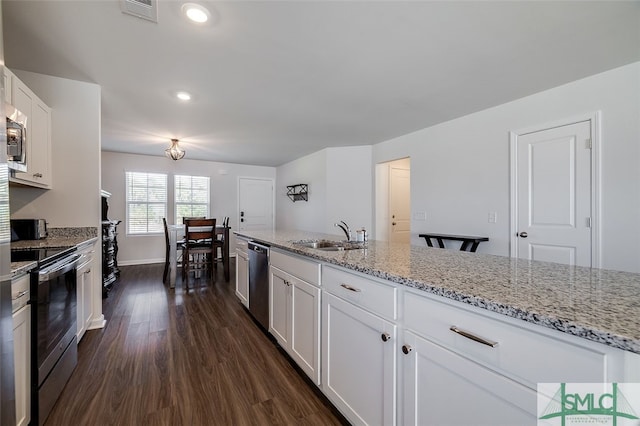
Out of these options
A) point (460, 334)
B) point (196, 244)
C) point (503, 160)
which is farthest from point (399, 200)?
point (460, 334)

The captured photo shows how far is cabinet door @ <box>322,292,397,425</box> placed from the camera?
1153mm

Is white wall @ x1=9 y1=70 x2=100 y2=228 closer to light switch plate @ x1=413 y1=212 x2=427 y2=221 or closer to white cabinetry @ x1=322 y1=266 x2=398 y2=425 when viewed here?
white cabinetry @ x1=322 y1=266 x2=398 y2=425

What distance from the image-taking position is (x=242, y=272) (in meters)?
3.14

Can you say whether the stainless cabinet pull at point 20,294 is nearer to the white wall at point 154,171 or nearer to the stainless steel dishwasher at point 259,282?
the stainless steel dishwasher at point 259,282

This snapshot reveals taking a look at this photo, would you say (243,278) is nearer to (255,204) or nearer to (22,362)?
(22,362)

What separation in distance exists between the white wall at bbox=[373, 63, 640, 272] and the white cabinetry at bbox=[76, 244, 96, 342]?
13.0ft

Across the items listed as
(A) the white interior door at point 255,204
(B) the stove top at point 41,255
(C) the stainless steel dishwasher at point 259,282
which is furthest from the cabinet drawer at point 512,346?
(A) the white interior door at point 255,204

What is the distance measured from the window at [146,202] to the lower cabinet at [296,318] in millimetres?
4684

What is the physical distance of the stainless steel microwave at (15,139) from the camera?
69.1 inches

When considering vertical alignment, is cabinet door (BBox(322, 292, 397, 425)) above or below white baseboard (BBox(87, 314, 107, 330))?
above

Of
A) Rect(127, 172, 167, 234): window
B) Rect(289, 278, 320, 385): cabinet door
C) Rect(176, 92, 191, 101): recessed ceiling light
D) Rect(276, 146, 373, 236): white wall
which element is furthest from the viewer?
Rect(127, 172, 167, 234): window

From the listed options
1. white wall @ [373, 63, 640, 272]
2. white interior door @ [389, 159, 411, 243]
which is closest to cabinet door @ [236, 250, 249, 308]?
white wall @ [373, 63, 640, 272]

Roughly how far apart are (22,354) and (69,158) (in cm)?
196

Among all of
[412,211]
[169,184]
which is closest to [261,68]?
[412,211]
